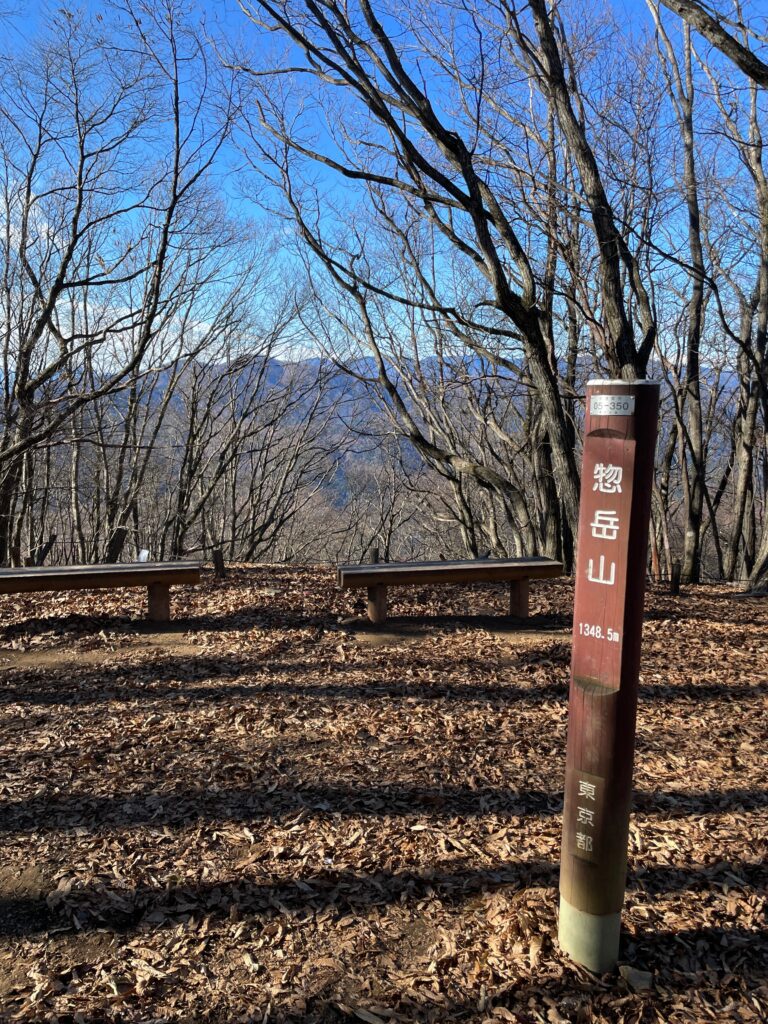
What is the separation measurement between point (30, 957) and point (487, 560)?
14.9ft

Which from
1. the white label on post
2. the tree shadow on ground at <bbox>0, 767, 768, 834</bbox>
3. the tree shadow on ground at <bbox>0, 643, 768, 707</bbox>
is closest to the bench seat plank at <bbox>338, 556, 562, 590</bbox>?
the tree shadow on ground at <bbox>0, 643, 768, 707</bbox>

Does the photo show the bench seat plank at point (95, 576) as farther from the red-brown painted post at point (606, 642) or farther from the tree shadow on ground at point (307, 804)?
the red-brown painted post at point (606, 642)

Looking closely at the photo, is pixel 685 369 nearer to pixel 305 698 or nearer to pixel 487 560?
pixel 487 560

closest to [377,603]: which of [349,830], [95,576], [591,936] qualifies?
[95,576]

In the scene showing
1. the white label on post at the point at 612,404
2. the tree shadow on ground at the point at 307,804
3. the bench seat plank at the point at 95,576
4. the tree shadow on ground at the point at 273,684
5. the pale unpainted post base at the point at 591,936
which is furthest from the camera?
the bench seat plank at the point at 95,576

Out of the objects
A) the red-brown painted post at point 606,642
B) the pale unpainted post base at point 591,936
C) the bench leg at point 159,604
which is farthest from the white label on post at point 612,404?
the bench leg at point 159,604

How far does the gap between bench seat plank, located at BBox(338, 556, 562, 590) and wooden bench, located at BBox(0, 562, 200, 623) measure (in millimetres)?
1311

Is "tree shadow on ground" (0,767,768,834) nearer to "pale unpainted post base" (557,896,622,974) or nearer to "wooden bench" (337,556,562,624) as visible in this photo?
"pale unpainted post base" (557,896,622,974)

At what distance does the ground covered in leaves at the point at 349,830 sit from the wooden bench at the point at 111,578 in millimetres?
418

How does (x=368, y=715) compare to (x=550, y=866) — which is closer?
(x=550, y=866)

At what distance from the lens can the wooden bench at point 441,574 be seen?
5996 mm

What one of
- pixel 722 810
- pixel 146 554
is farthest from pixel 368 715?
pixel 146 554

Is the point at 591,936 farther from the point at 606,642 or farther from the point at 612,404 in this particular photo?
the point at 612,404

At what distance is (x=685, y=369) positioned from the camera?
10.8 meters
